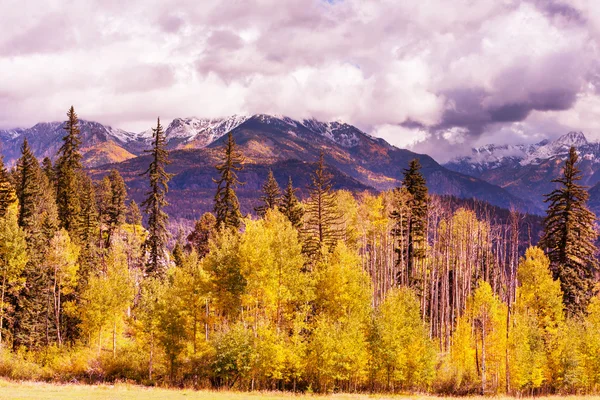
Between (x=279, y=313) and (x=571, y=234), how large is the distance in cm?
3127

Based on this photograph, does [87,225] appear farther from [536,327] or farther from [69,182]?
[536,327]

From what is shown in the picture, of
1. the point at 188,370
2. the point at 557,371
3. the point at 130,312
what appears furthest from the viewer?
the point at 130,312

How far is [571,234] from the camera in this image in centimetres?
5403

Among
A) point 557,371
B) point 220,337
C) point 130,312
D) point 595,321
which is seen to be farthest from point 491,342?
point 130,312

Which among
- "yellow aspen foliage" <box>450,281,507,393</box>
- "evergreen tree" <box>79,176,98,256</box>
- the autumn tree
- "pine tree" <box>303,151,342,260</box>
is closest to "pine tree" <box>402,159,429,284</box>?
"yellow aspen foliage" <box>450,281,507,393</box>

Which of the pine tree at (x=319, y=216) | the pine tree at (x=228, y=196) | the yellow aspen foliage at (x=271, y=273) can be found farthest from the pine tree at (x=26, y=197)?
the pine tree at (x=319, y=216)

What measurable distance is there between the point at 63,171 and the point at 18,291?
1600 cm

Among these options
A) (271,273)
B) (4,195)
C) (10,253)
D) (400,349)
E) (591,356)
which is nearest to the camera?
(271,273)

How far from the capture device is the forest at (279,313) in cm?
4706

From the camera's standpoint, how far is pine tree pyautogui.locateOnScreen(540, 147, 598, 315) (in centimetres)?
5422

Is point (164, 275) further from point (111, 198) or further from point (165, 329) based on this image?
point (111, 198)

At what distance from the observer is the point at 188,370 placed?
163ft

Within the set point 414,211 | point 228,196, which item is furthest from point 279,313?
point 414,211

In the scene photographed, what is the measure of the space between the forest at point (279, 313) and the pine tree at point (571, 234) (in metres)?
0.15
